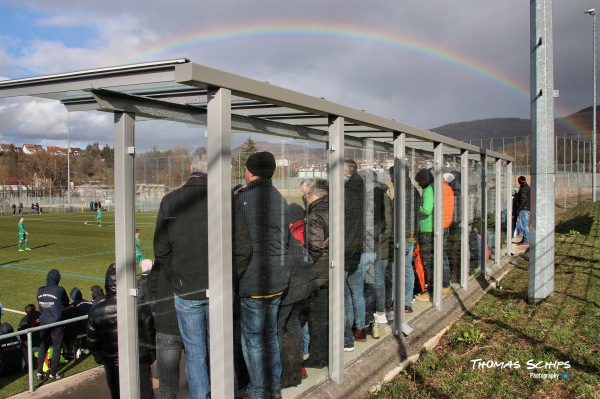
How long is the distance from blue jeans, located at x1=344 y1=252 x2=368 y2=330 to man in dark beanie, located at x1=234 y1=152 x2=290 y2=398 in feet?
4.21

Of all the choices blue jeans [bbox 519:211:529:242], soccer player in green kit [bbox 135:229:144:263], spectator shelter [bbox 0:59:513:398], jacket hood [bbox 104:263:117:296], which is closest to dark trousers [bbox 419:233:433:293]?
spectator shelter [bbox 0:59:513:398]

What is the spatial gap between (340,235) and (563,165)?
110 feet

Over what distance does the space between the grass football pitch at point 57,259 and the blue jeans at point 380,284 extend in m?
2.85

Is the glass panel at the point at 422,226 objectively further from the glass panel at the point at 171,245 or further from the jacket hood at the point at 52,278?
the jacket hood at the point at 52,278

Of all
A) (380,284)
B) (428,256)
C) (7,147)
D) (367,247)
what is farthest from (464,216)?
(7,147)

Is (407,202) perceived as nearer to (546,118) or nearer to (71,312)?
(546,118)

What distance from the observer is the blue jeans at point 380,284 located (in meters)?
5.70

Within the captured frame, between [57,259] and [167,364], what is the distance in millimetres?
22733

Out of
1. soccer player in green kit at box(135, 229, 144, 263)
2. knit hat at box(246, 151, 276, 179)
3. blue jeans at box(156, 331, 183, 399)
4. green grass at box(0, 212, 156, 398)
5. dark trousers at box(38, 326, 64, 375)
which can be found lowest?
green grass at box(0, 212, 156, 398)

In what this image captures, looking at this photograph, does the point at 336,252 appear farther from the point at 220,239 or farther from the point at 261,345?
the point at 220,239

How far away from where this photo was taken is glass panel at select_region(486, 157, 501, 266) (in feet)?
33.7

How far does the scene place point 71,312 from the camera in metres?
8.79

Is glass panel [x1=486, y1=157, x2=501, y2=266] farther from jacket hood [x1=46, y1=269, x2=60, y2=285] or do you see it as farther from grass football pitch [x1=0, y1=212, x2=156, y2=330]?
grass football pitch [x1=0, y1=212, x2=156, y2=330]

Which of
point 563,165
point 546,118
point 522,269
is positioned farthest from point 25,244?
point 563,165
